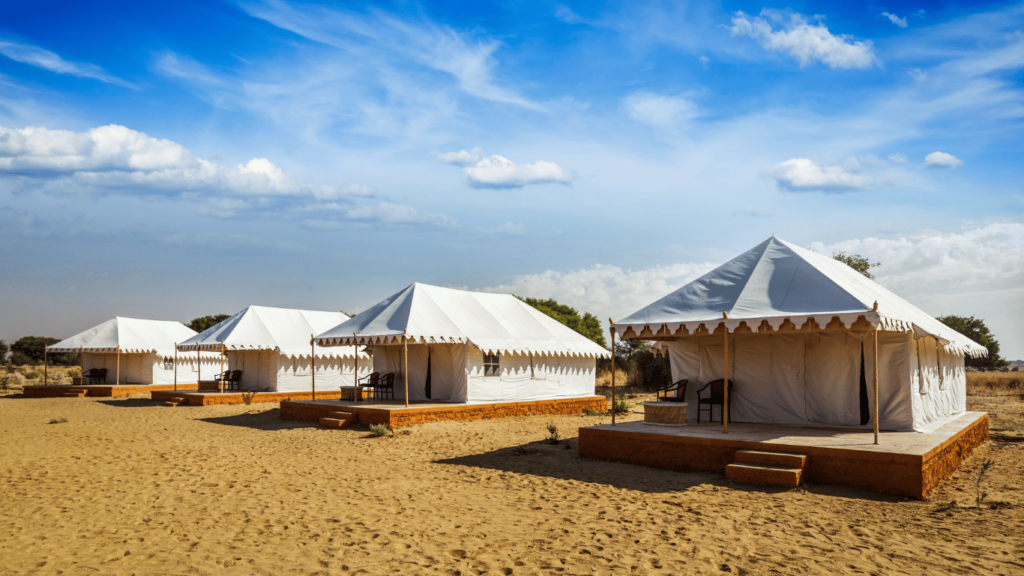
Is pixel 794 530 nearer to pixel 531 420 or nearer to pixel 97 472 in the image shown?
pixel 97 472

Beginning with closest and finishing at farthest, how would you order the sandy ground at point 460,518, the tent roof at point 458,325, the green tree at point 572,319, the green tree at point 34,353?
1. the sandy ground at point 460,518
2. the tent roof at point 458,325
3. the green tree at point 572,319
4. the green tree at point 34,353

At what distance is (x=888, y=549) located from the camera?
5.14 m

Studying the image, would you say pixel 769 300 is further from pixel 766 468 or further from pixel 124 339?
pixel 124 339

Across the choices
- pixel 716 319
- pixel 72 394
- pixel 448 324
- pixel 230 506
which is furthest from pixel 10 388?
pixel 716 319

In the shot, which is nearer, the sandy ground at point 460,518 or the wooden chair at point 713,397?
the sandy ground at point 460,518

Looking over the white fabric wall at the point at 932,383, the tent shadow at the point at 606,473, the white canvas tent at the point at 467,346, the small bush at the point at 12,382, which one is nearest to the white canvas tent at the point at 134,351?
the small bush at the point at 12,382

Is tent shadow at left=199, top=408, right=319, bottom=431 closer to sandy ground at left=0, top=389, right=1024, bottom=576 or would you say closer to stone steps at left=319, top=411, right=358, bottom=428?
stone steps at left=319, top=411, right=358, bottom=428

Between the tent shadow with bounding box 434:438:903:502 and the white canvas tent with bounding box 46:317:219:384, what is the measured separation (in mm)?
21423

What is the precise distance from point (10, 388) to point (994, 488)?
119 ft

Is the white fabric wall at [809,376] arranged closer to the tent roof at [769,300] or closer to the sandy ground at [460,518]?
the tent roof at [769,300]

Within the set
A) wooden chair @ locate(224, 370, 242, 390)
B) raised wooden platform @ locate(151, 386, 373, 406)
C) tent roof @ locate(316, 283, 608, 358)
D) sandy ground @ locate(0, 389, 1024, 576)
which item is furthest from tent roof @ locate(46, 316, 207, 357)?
sandy ground @ locate(0, 389, 1024, 576)

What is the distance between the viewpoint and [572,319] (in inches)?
1564

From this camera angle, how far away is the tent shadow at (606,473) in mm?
7352

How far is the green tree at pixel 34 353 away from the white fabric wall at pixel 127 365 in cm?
2857
